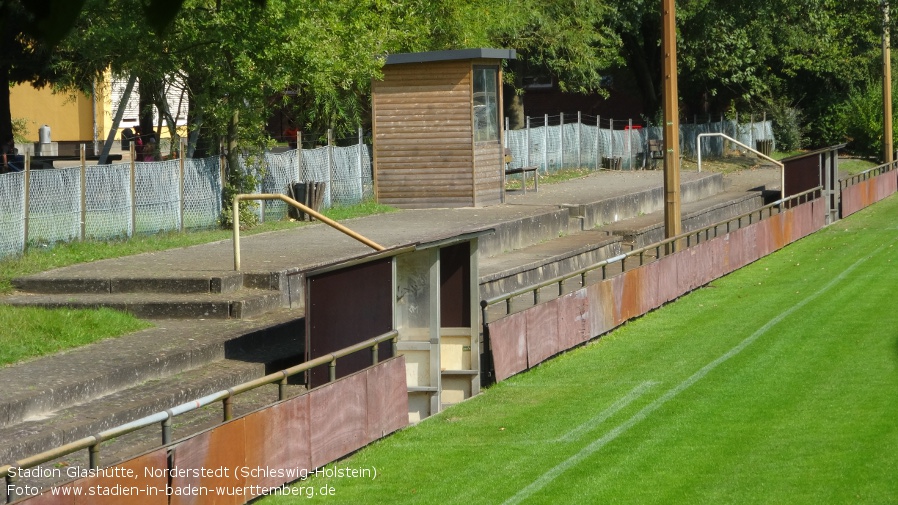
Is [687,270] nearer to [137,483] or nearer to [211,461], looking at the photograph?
[211,461]

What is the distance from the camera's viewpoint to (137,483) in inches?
285

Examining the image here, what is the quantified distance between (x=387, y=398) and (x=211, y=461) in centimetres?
303

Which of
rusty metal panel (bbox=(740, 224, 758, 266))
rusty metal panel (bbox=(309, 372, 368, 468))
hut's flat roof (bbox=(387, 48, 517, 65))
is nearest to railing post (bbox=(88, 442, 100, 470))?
rusty metal panel (bbox=(309, 372, 368, 468))

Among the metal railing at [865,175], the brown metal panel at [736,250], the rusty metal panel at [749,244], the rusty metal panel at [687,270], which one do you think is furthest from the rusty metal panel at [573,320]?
the metal railing at [865,175]

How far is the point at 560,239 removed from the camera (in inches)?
915

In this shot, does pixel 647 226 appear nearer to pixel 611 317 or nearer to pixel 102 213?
pixel 611 317

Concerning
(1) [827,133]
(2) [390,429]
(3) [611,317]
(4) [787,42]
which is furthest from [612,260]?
(1) [827,133]

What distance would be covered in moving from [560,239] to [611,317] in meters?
7.04

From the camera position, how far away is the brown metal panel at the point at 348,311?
407 inches

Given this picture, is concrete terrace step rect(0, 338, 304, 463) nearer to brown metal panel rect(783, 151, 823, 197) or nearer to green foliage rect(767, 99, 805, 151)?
brown metal panel rect(783, 151, 823, 197)

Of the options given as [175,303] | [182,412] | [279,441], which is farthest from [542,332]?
[182,412]

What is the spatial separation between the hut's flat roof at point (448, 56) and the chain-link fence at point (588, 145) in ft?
29.7

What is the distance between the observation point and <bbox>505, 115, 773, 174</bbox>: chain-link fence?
35312 mm

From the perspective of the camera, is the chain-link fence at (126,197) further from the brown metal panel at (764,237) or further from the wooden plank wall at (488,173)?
the brown metal panel at (764,237)
